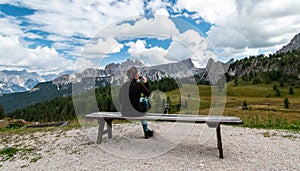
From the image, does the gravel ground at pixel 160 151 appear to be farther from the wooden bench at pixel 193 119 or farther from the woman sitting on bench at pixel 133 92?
the woman sitting on bench at pixel 133 92

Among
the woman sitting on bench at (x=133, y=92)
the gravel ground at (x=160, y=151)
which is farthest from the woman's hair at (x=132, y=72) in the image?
the gravel ground at (x=160, y=151)

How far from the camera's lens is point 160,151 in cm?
673

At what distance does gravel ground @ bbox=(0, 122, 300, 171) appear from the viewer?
5750 millimetres

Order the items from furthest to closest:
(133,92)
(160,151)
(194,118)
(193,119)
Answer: (133,92), (160,151), (194,118), (193,119)

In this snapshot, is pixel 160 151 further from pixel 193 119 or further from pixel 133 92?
pixel 133 92

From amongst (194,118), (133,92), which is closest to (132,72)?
(133,92)

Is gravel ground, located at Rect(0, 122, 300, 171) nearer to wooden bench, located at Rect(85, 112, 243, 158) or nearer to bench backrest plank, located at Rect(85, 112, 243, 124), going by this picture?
wooden bench, located at Rect(85, 112, 243, 158)

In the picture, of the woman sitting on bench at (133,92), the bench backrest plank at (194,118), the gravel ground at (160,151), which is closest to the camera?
the gravel ground at (160,151)

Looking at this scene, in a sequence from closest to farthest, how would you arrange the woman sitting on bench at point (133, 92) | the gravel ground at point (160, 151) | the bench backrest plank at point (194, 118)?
the gravel ground at point (160, 151) → the bench backrest plank at point (194, 118) → the woman sitting on bench at point (133, 92)

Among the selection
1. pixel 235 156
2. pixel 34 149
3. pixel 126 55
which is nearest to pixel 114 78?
pixel 126 55

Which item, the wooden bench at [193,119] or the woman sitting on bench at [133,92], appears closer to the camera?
the wooden bench at [193,119]

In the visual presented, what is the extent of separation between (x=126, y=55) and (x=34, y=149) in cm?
415

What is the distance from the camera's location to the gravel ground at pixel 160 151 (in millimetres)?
5750

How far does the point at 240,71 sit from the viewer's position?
Answer: 166000 mm
